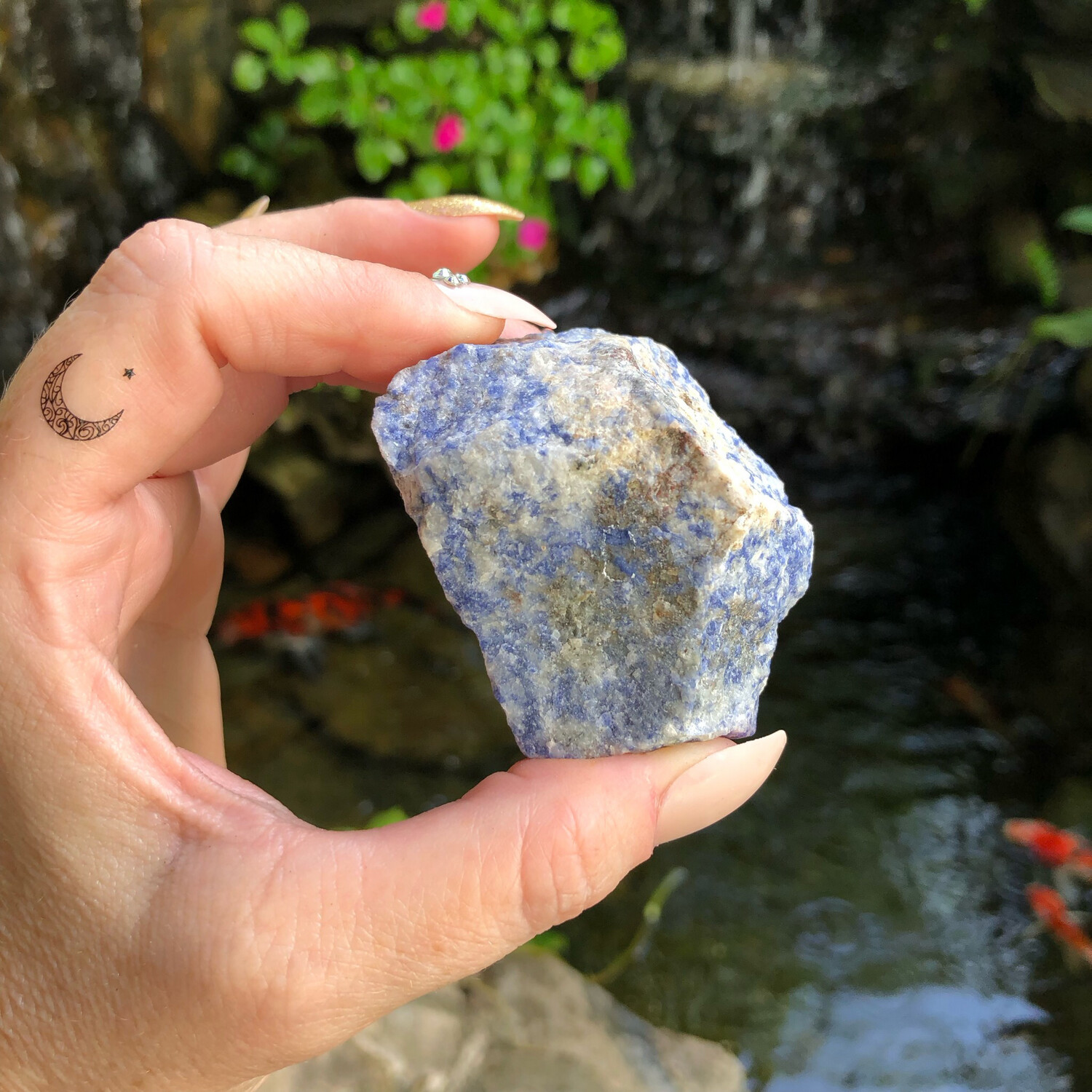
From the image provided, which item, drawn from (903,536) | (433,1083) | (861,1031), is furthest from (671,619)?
(903,536)

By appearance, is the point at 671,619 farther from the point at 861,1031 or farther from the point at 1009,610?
the point at 1009,610

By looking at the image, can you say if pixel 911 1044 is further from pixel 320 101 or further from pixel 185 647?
pixel 320 101

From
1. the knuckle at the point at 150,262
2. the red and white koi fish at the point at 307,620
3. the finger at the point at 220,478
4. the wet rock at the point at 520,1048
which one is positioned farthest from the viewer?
the red and white koi fish at the point at 307,620

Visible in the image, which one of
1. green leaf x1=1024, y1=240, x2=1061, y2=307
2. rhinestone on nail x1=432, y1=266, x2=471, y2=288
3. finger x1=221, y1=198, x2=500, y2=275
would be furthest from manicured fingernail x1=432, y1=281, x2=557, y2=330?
green leaf x1=1024, y1=240, x2=1061, y2=307

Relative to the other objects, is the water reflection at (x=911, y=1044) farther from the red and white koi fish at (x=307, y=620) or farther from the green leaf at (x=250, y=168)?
the green leaf at (x=250, y=168)

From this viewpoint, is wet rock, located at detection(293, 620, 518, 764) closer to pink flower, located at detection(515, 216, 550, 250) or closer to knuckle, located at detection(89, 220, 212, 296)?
pink flower, located at detection(515, 216, 550, 250)

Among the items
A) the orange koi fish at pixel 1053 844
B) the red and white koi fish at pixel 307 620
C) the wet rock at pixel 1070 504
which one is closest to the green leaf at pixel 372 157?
the red and white koi fish at pixel 307 620
